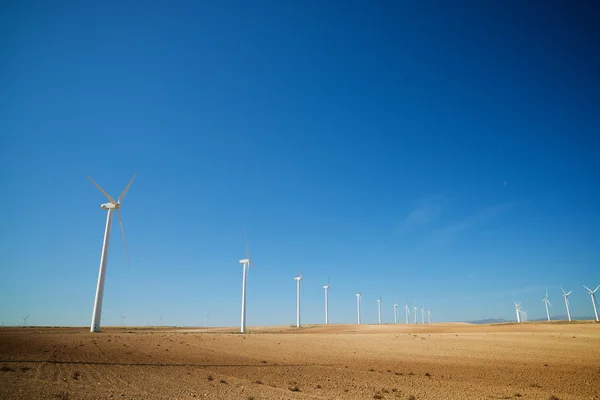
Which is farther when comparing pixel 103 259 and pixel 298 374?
pixel 103 259

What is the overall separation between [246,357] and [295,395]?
69.9ft

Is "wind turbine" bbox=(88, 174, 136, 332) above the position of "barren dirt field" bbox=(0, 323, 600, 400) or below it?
above

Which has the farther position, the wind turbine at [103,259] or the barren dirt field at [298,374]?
the wind turbine at [103,259]

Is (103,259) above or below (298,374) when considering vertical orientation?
above

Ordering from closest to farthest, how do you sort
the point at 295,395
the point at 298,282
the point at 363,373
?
the point at 295,395
the point at 363,373
the point at 298,282

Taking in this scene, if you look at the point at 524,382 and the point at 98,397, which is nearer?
the point at 98,397

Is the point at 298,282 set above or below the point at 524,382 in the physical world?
above

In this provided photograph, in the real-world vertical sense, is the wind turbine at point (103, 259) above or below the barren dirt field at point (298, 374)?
above

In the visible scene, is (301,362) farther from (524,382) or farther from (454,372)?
(524,382)

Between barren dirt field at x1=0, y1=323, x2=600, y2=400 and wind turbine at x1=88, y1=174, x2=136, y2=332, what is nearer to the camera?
barren dirt field at x1=0, y1=323, x2=600, y2=400

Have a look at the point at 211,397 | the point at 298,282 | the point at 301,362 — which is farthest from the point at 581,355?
the point at 298,282

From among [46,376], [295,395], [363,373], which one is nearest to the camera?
[295,395]

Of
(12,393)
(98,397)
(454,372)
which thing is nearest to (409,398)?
(454,372)

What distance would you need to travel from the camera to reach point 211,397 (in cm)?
2023
